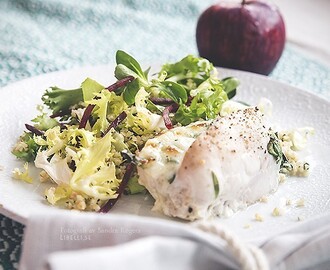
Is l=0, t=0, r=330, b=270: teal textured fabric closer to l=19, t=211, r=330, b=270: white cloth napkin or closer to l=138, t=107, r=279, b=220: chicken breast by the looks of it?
l=138, t=107, r=279, b=220: chicken breast

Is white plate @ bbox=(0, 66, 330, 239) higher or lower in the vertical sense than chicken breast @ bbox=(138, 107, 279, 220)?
lower

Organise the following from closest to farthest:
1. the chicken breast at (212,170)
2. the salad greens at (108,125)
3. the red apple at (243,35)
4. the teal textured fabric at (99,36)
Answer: the chicken breast at (212,170)
the salad greens at (108,125)
the red apple at (243,35)
the teal textured fabric at (99,36)

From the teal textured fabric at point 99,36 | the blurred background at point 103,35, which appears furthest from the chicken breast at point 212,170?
the blurred background at point 103,35

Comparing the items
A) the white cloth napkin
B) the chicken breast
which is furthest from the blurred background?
the white cloth napkin

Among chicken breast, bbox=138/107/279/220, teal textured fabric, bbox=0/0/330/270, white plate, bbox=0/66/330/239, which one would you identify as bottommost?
teal textured fabric, bbox=0/0/330/270

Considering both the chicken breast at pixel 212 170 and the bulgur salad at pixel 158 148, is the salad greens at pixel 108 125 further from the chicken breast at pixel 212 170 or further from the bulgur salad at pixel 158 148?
the chicken breast at pixel 212 170

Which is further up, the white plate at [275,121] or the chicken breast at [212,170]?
the chicken breast at [212,170]

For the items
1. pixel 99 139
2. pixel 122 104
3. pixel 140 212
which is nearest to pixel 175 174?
pixel 140 212
